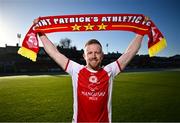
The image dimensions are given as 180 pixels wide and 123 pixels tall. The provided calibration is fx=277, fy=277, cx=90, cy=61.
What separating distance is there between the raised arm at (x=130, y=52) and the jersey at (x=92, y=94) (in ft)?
0.95

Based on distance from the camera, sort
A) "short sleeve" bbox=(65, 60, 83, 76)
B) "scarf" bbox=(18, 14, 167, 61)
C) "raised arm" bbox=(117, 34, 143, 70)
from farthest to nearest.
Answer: "scarf" bbox=(18, 14, 167, 61), "raised arm" bbox=(117, 34, 143, 70), "short sleeve" bbox=(65, 60, 83, 76)

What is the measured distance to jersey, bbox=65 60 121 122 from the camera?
3.81m

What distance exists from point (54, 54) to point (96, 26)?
110 centimetres

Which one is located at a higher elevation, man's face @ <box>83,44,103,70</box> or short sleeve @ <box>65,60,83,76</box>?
man's face @ <box>83,44,103,70</box>

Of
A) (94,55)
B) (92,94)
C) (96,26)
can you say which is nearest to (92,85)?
(92,94)

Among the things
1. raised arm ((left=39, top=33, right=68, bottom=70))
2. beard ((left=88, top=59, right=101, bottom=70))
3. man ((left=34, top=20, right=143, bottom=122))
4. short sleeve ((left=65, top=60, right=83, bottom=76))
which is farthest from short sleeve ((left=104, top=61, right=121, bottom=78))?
raised arm ((left=39, top=33, right=68, bottom=70))

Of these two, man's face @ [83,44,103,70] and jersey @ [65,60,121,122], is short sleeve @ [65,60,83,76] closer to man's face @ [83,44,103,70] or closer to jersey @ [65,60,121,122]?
jersey @ [65,60,121,122]

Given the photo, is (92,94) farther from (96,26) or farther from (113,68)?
(96,26)

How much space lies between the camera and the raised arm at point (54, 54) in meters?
4.10

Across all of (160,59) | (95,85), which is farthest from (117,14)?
(160,59)

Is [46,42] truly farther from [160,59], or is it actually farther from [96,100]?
[160,59]

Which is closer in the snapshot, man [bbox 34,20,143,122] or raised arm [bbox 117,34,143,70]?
man [bbox 34,20,143,122]

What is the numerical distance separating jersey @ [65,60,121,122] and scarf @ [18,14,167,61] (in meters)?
1.08

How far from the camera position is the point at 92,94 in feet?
12.6
